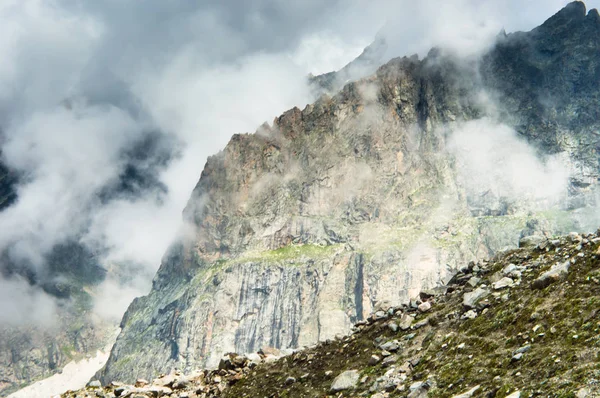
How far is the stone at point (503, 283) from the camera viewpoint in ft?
88.9

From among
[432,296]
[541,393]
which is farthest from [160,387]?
[541,393]

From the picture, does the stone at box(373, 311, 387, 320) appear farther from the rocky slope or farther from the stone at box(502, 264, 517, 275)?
the stone at box(502, 264, 517, 275)

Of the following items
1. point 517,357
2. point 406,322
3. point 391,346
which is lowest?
point 517,357

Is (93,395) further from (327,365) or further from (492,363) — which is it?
(492,363)

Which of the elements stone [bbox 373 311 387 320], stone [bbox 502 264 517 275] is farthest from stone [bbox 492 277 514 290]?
stone [bbox 373 311 387 320]

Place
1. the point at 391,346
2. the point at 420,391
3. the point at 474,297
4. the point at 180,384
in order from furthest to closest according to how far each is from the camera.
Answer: the point at 180,384
the point at 474,297
the point at 391,346
the point at 420,391

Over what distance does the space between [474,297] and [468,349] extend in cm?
531

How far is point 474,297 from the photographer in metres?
27.5

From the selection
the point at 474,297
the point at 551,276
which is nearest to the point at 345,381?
the point at 474,297

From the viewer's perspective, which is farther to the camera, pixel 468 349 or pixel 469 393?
pixel 468 349

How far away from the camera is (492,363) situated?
66.7ft

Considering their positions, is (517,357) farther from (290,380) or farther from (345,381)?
(290,380)

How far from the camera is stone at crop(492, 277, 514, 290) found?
27.1 m

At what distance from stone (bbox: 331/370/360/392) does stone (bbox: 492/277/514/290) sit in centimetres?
832
